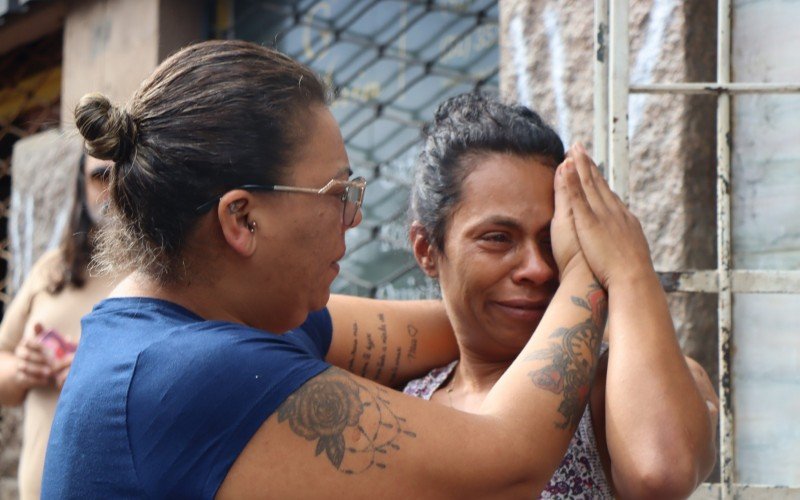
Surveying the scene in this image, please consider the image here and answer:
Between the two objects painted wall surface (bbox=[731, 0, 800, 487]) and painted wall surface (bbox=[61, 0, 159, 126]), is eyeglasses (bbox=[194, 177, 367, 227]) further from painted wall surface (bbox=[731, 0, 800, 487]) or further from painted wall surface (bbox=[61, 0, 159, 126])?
painted wall surface (bbox=[61, 0, 159, 126])

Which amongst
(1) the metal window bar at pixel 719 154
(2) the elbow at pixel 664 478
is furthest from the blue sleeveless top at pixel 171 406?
(1) the metal window bar at pixel 719 154

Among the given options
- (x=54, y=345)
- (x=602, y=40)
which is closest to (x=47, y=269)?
(x=54, y=345)

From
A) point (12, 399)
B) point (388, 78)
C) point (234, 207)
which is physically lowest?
point (12, 399)

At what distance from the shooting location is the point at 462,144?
7.40 feet

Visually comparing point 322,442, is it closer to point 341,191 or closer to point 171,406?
point 171,406

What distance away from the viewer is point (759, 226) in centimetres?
271

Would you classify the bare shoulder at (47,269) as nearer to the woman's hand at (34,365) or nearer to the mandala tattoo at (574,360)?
the woman's hand at (34,365)

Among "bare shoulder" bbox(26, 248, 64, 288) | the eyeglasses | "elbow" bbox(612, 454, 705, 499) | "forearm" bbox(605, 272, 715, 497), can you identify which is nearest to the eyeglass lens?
the eyeglasses

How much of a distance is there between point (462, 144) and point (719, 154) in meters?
0.64

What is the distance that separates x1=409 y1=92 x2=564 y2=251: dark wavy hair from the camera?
220 centimetres

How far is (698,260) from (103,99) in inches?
64.8

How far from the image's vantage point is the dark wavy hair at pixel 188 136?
5.61 ft

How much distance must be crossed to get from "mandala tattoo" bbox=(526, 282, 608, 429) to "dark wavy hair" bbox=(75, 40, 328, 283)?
568 millimetres

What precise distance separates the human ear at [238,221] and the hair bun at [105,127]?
0.66ft
